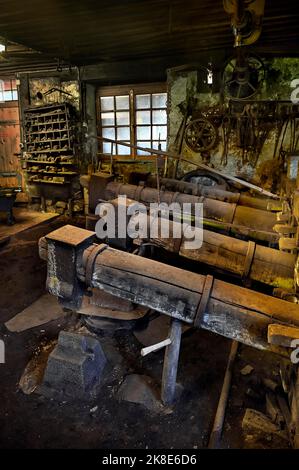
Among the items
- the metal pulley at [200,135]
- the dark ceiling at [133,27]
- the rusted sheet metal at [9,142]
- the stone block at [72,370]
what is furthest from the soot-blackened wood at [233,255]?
the rusted sheet metal at [9,142]

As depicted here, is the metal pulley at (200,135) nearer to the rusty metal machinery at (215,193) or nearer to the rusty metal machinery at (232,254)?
the rusty metal machinery at (215,193)

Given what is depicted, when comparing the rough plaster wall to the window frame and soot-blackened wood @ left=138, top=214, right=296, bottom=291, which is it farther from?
soot-blackened wood @ left=138, top=214, right=296, bottom=291

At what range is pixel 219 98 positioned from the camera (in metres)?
7.07

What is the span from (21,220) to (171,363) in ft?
22.1

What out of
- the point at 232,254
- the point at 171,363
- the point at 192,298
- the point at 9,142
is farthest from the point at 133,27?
the point at 9,142

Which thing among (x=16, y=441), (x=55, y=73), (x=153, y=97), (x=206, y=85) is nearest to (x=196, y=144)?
(x=206, y=85)

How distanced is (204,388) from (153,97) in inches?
285

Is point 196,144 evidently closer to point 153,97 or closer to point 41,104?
point 153,97

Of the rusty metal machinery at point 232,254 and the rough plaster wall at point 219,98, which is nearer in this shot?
the rusty metal machinery at point 232,254

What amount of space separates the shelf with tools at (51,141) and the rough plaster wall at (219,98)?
9.09 feet

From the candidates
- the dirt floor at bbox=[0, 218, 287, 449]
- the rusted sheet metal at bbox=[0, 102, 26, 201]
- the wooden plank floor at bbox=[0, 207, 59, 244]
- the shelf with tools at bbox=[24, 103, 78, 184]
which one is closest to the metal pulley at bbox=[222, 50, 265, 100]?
the shelf with tools at bbox=[24, 103, 78, 184]

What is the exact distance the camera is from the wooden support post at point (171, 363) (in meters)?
2.70

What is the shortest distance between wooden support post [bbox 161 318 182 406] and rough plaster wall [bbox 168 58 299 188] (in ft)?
17.7

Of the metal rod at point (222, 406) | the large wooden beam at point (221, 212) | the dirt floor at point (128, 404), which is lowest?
the dirt floor at point (128, 404)
